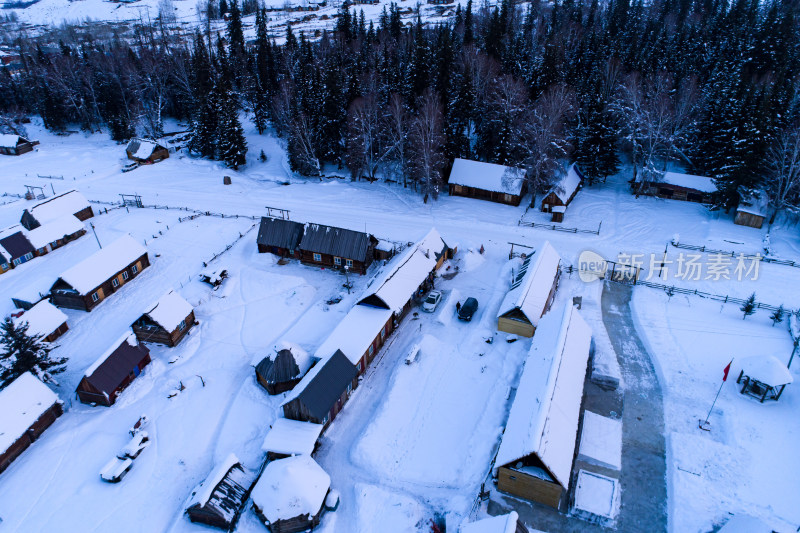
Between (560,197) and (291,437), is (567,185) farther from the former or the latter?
(291,437)

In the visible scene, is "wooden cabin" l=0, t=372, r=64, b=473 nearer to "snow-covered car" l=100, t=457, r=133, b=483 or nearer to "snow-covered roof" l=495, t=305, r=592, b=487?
"snow-covered car" l=100, t=457, r=133, b=483

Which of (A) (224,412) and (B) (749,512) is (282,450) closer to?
(A) (224,412)

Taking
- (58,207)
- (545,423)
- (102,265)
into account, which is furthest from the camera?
(58,207)

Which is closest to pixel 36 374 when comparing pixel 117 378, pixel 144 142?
pixel 117 378

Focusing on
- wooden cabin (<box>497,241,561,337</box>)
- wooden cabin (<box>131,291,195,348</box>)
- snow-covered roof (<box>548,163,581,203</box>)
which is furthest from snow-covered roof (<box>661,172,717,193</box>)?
wooden cabin (<box>131,291,195,348</box>)

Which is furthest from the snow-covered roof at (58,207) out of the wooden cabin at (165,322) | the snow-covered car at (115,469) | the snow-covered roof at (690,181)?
the snow-covered roof at (690,181)

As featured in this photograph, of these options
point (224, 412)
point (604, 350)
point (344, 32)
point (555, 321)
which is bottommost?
point (224, 412)

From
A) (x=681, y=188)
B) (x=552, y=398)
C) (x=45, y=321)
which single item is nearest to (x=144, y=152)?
(x=45, y=321)
